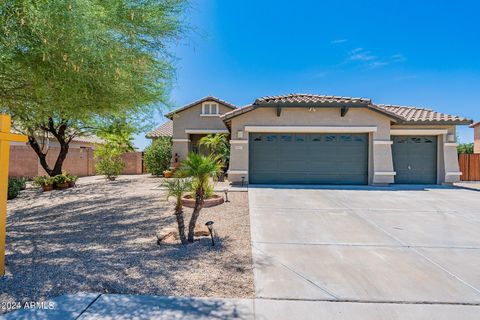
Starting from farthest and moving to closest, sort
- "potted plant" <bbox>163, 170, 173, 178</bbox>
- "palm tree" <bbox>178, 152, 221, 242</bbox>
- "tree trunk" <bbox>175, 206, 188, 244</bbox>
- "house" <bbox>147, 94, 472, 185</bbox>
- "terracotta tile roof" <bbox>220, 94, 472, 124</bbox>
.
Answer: "potted plant" <bbox>163, 170, 173, 178</bbox>, "house" <bbox>147, 94, 472, 185</bbox>, "terracotta tile roof" <bbox>220, 94, 472, 124</bbox>, "palm tree" <bbox>178, 152, 221, 242</bbox>, "tree trunk" <bbox>175, 206, 188, 244</bbox>

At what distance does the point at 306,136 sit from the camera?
13656 mm

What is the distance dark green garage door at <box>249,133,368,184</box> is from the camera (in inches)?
535

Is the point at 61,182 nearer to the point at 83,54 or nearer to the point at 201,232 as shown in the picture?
the point at 201,232

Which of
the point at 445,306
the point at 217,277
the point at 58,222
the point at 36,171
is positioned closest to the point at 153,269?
the point at 217,277

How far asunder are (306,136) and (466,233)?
8.25 m

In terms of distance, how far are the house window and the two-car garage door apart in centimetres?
805

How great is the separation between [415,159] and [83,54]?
15537 mm

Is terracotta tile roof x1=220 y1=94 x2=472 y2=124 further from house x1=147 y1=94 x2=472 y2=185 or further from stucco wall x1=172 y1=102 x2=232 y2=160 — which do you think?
stucco wall x1=172 y1=102 x2=232 y2=160

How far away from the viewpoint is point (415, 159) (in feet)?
46.7

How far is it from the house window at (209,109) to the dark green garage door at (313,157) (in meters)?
8.04

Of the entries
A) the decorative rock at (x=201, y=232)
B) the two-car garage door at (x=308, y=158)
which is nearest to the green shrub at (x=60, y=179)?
the two-car garage door at (x=308, y=158)

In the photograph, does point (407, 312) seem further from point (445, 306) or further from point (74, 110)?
point (74, 110)

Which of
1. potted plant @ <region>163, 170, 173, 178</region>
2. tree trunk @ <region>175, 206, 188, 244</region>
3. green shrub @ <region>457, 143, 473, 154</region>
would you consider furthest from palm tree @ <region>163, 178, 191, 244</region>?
green shrub @ <region>457, 143, 473, 154</region>

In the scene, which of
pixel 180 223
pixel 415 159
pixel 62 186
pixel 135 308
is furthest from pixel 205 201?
pixel 415 159
